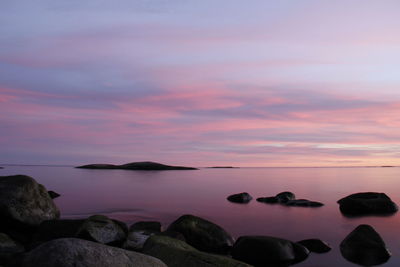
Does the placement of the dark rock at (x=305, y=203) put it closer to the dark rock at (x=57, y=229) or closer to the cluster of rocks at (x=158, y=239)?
the cluster of rocks at (x=158, y=239)

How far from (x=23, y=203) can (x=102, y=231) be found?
550 cm

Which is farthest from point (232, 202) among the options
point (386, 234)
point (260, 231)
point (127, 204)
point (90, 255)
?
point (90, 255)

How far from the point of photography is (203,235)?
53.5 feet

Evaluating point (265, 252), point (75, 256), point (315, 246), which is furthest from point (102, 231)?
point (315, 246)

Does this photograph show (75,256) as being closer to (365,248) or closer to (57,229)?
(57,229)

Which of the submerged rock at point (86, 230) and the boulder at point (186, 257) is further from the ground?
the boulder at point (186, 257)

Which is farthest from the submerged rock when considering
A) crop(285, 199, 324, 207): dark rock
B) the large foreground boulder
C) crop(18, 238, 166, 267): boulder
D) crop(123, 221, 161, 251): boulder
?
crop(285, 199, 324, 207): dark rock

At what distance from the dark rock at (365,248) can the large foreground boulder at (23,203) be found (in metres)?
14.1

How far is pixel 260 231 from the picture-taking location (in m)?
24.2

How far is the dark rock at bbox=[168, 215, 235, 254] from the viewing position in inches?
634

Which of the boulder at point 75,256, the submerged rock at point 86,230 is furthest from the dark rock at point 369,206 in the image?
the boulder at point 75,256

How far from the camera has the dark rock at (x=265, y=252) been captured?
47.6ft

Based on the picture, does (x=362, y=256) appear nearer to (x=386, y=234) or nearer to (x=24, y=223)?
(x=386, y=234)

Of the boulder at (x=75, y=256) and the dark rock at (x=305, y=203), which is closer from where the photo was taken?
the boulder at (x=75, y=256)
